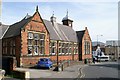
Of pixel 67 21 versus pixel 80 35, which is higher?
pixel 67 21

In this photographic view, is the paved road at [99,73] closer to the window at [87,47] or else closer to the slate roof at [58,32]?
the slate roof at [58,32]

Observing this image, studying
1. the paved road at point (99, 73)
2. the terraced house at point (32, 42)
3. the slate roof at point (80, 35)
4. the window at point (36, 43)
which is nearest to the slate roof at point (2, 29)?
the terraced house at point (32, 42)

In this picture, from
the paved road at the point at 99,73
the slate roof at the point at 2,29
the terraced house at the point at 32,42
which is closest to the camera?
the paved road at the point at 99,73

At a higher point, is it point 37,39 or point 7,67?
point 37,39

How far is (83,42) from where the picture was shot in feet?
173

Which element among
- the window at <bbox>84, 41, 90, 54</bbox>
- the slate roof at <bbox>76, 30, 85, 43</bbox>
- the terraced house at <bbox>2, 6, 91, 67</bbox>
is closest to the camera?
the terraced house at <bbox>2, 6, 91, 67</bbox>

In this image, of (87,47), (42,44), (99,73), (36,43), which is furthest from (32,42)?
(87,47)

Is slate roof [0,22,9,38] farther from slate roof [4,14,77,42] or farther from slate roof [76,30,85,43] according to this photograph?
slate roof [76,30,85,43]

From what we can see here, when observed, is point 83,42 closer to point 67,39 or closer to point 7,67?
point 67,39

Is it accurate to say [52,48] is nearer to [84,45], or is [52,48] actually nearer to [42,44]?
[42,44]

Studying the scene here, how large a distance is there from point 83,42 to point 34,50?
22.1 meters

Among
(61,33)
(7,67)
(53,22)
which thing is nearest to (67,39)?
(61,33)

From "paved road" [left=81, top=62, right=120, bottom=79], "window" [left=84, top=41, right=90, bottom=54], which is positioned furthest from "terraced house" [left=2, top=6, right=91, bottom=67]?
"window" [left=84, top=41, right=90, bottom=54]

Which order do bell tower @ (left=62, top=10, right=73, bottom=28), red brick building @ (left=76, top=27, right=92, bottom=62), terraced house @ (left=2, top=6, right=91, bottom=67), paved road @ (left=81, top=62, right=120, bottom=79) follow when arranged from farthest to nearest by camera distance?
bell tower @ (left=62, top=10, right=73, bottom=28) → red brick building @ (left=76, top=27, right=92, bottom=62) → terraced house @ (left=2, top=6, right=91, bottom=67) → paved road @ (left=81, top=62, right=120, bottom=79)
